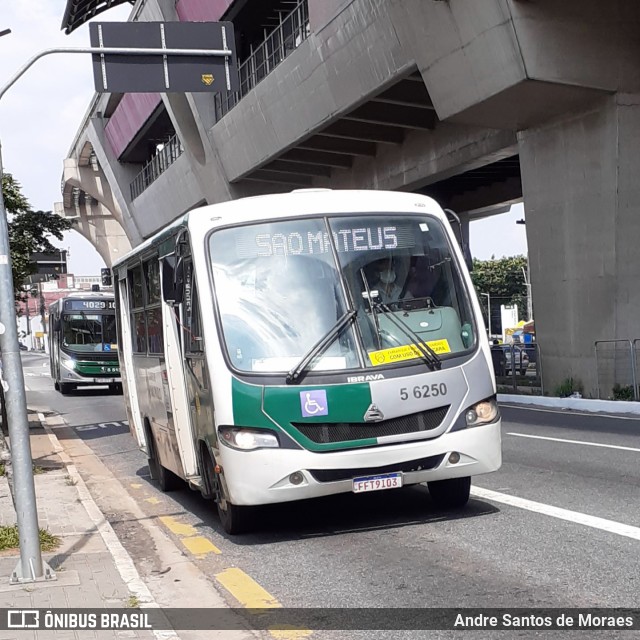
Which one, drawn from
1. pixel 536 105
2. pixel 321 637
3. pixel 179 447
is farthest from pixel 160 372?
pixel 536 105

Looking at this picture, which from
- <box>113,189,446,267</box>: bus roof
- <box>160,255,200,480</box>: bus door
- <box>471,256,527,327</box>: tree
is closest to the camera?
<box>113,189,446,267</box>: bus roof

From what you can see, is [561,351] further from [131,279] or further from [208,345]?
[208,345]

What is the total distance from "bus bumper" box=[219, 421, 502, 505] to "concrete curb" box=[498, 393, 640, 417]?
11.3m

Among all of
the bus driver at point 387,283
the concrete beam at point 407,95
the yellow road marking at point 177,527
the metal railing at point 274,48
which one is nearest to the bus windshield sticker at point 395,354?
the bus driver at point 387,283

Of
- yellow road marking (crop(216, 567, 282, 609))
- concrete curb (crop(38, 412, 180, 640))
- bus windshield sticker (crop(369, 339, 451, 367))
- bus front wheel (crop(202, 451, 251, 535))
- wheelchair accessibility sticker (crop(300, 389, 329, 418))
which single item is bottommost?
yellow road marking (crop(216, 567, 282, 609))

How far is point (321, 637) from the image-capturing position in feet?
17.2

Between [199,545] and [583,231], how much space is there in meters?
14.3

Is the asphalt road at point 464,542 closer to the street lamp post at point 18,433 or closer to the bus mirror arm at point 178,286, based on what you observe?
the street lamp post at point 18,433

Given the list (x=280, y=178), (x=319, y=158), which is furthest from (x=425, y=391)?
(x=280, y=178)

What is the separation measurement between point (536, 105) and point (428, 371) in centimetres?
1357

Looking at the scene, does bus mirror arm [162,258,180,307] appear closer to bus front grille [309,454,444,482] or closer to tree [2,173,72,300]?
bus front grille [309,454,444,482]

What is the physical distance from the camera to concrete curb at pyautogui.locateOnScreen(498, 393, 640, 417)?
18.6 m

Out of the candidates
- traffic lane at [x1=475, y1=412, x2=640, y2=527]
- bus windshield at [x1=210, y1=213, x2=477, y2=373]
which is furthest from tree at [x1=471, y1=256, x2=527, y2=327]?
bus windshield at [x1=210, y1=213, x2=477, y2=373]

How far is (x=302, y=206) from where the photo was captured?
8.41 metres
